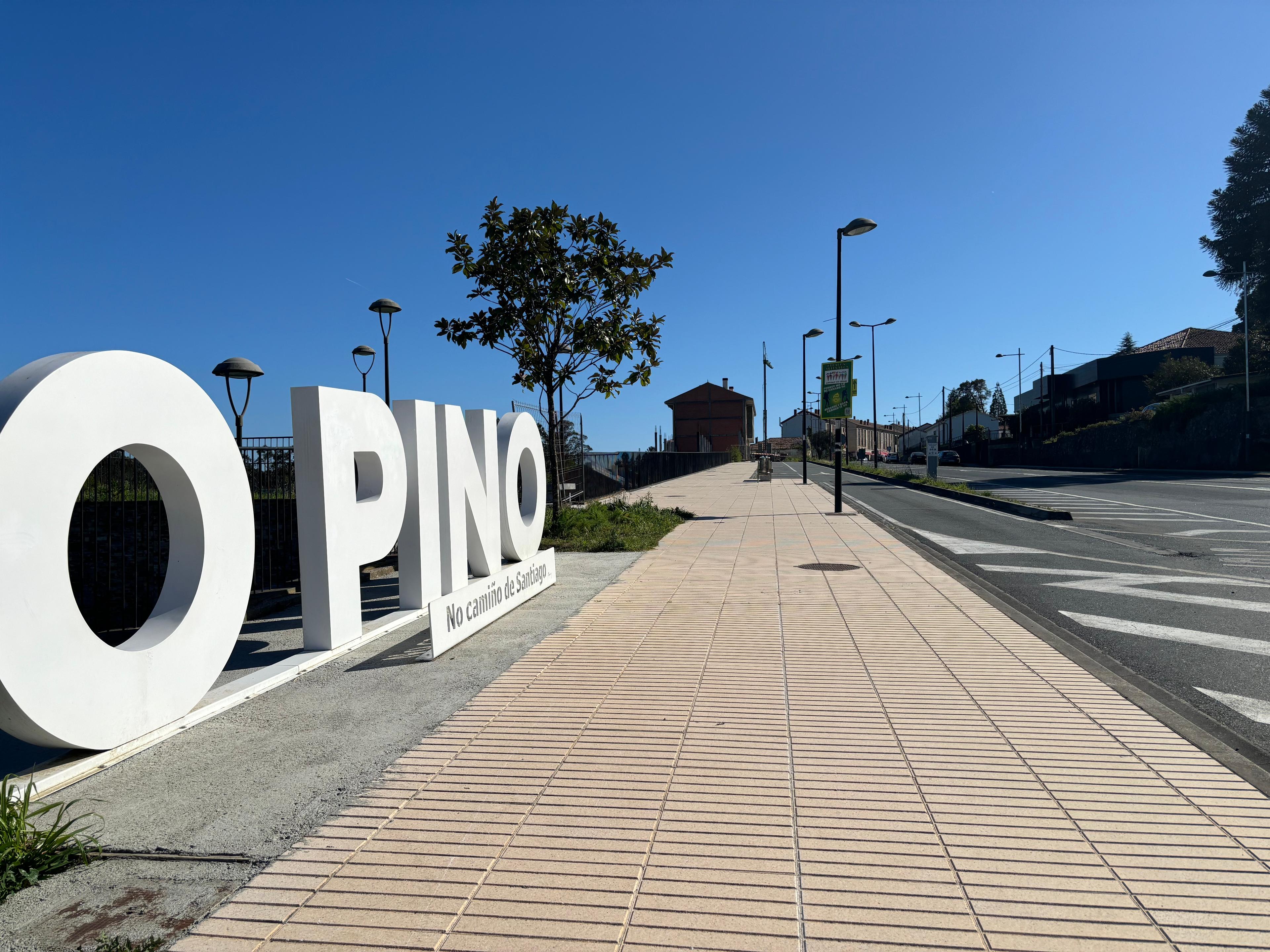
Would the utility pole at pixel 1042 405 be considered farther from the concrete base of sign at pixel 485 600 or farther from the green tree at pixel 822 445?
the concrete base of sign at pixel 485 600

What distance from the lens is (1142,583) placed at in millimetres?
9234

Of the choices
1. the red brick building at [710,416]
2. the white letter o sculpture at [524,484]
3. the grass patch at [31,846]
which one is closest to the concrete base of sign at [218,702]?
the grass patch at [31,846]

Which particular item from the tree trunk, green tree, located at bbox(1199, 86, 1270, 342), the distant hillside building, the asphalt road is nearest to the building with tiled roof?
the distant hillside building

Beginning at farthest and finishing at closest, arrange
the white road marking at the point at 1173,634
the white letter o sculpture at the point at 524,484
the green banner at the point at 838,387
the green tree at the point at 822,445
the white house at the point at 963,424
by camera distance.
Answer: the green tree at the point at 822,445
the white house at the point at 963,424
the green banner at the point at 838,387
the white letter o sculpture at the point at 524,484
the white road marking at the point at 1173,634

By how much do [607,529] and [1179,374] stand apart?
185ft

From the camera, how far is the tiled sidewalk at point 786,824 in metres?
2.55

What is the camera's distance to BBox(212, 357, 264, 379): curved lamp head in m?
14.8

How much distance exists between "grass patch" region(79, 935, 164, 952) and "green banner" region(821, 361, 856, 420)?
2139 cm

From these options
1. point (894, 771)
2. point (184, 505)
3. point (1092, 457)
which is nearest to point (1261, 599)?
point (894, 771)

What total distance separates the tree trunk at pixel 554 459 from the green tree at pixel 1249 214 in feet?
167

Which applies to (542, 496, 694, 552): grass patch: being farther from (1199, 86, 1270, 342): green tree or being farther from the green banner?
(1199, 86, 1270, 342): green tree

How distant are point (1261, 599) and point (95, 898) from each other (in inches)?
386

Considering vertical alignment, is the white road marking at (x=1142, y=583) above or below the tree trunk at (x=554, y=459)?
below

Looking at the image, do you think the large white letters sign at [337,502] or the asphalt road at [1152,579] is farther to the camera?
the large white letters sign at [337,502]
